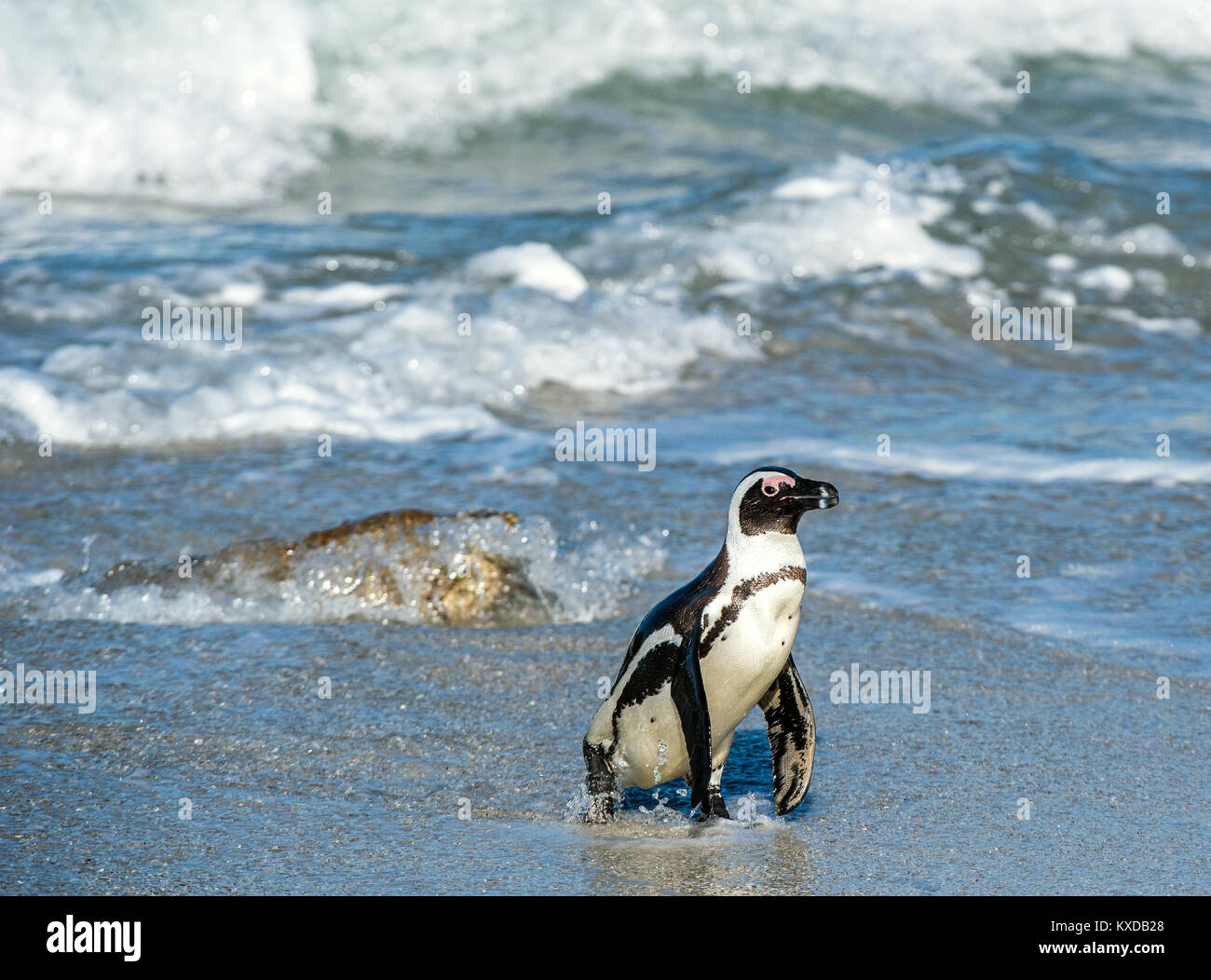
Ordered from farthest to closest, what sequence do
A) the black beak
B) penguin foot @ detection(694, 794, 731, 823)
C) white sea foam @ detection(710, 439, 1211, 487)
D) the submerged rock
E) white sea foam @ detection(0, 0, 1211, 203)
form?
1. white sea foam @ detection(0, 0, 1211, 203)
2. white sea foam @ detection(710, 439, 1211, 487)
3. the submerged rock
4. penguin foot @ detection(694, 794, 731, 823)
5. the black beak

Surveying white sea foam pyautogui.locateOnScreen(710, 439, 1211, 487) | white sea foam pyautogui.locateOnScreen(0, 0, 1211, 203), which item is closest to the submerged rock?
white sea foam pyautogui.locateOnScreen(710, 439, 1211, 487)

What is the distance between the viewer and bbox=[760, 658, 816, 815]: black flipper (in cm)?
320

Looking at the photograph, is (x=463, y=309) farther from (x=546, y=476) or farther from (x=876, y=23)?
(x=876, y=23)

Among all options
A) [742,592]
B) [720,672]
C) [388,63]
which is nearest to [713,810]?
[720,672]

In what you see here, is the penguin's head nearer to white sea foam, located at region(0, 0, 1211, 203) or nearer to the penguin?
the penguin

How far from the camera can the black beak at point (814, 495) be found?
2977mm

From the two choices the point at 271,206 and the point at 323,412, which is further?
the point at 271,206

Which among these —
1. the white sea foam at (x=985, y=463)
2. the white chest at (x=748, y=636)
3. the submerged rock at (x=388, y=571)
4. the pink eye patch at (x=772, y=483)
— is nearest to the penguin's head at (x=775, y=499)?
the pink eye patch at (x=772, y=483)

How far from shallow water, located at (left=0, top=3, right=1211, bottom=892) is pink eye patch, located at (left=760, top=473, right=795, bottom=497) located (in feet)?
2.54

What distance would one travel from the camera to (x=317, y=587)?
15.3ft

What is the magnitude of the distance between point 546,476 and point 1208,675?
9.25 ft

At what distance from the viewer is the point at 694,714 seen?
9.92 ft

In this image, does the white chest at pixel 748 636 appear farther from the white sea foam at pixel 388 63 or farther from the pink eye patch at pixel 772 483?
the white sea foam at pixel 388 63
